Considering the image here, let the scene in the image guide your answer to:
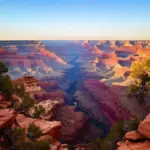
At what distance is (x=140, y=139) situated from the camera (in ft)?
59.2

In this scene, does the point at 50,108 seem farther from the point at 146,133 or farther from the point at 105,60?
the point at 105,60

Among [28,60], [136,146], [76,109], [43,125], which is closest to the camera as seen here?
[136,146]

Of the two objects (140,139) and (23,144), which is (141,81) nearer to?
(140,139)

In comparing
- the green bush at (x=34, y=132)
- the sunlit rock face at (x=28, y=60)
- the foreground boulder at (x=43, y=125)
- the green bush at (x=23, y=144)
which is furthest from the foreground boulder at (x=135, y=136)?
the sunlit rock face at (x=28, y=60)

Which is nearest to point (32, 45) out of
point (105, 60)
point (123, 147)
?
point (105, 60)

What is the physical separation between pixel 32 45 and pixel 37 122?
115 meters

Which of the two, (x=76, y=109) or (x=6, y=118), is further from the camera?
(x=76, y=109)

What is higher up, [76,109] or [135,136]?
[135,136]

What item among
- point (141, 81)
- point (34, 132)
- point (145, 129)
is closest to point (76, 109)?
point (141, 81)

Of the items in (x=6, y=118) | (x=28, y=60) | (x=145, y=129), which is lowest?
(x=28, y=60)

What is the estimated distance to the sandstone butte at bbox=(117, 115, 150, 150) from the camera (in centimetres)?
1672

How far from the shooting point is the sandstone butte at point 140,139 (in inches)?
658

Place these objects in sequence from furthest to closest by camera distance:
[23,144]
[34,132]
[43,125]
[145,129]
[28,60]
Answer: [28,60]
[43,125]
[34,132]
[23,144]
[145,129]

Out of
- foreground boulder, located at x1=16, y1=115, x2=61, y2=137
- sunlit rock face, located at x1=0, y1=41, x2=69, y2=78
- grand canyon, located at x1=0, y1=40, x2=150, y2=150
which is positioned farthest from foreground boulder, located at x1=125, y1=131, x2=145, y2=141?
sunlit rock face, located at x1=0, y1=41, x2=69, y2=78
